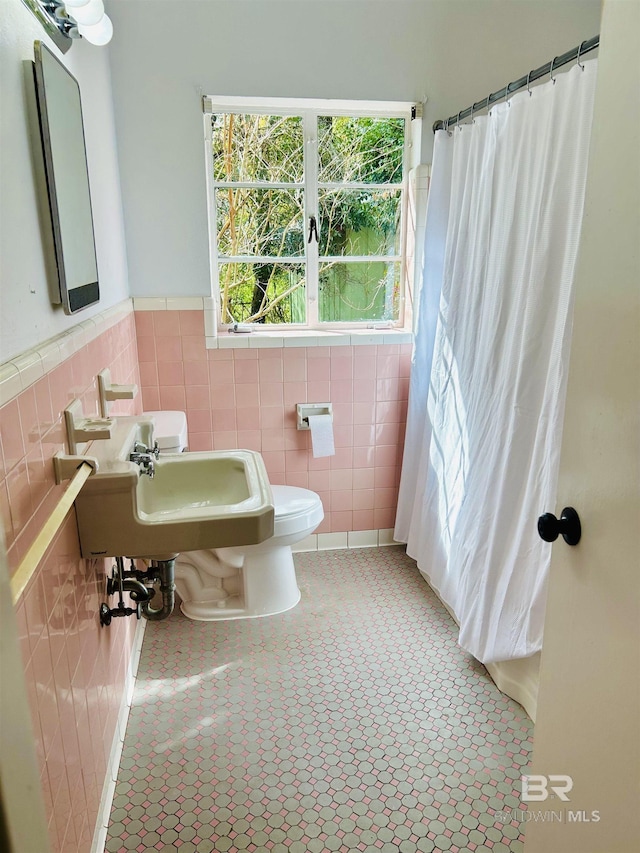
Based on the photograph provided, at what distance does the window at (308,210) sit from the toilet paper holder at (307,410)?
395 millimetres

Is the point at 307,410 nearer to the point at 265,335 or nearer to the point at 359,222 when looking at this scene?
the point at 265,335

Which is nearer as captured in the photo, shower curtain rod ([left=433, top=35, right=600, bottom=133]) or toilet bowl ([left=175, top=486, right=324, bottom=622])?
shower curtain rod ([left=433, top=35, right=600, bottom=133])

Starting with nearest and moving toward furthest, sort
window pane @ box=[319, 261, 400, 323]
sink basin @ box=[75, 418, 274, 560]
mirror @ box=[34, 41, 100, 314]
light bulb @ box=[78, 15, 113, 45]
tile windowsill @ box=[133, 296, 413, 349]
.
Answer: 1. mirror @ box=[34, 41, 100, 314]
2. sink basin @ box=[75, 418, 274, 560]
3. light bulb @ box=[78, 15, 113, 45]
4. tile windowsill @ box=[133, 296, 413, 349]
5. window pane @ box=[319, 261, 400, 323]

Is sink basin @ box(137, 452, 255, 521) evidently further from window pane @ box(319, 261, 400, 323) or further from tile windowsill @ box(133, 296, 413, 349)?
window pane @ box(319, 261, 400, 323)

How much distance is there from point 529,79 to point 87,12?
49.4 inches

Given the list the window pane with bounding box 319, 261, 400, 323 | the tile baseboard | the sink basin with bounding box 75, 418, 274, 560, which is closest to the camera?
the sink basin with bounding box 75, 418, 274, 560

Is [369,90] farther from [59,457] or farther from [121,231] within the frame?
[59,457]

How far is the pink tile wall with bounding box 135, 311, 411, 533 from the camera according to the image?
2656 millimetres

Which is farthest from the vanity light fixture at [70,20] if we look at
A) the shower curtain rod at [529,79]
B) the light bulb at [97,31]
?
the shower curtain rod at [529,79]

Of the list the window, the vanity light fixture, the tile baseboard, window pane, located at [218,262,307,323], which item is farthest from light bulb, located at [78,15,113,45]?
the tile baseboard

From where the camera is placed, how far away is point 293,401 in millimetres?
2779

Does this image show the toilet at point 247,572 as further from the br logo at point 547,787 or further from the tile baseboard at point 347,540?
the br logo at point 547,787

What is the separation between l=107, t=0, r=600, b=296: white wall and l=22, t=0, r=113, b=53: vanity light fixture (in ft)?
2.73

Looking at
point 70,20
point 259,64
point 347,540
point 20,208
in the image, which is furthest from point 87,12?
point 347,540
